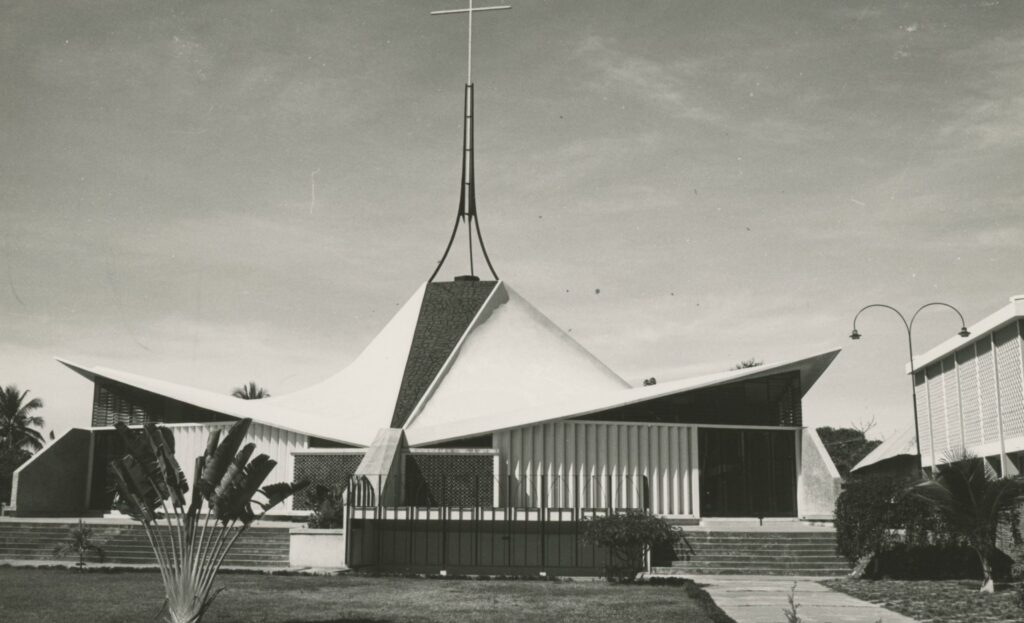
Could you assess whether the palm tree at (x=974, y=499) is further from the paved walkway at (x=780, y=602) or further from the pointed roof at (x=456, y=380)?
the pointed roof at (x=456, y=380)

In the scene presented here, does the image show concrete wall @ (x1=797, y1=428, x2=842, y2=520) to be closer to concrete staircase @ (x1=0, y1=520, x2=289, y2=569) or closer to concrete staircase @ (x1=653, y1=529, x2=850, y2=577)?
concrete staircase @ (x1=653, y1=529, x2=850, y2=577)

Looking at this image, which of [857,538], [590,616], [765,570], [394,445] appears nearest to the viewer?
[590,616]

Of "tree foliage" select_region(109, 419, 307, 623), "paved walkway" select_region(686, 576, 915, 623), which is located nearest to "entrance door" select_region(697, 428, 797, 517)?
"paved walkway" select_region(686, 576, 915, 623)

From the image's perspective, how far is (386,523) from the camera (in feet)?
69.6

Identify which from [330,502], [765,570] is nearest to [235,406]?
[330,502]

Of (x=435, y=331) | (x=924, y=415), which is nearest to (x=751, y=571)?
(x=435, y=331)

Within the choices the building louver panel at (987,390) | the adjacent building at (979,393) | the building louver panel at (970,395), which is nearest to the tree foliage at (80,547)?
the adjacent building at (979,393)

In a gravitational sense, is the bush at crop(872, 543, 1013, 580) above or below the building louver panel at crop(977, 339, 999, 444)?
below

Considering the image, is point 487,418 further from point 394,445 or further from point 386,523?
point 386,523

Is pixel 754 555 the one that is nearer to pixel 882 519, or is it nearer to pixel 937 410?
pixel 882 519

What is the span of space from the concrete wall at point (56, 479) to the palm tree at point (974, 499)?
2431 centimetres

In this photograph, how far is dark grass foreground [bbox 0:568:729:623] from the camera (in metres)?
12.4

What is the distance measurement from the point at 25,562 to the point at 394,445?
8645 millimetres

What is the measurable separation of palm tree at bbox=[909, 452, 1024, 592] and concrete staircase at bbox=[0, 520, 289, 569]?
12367mm
